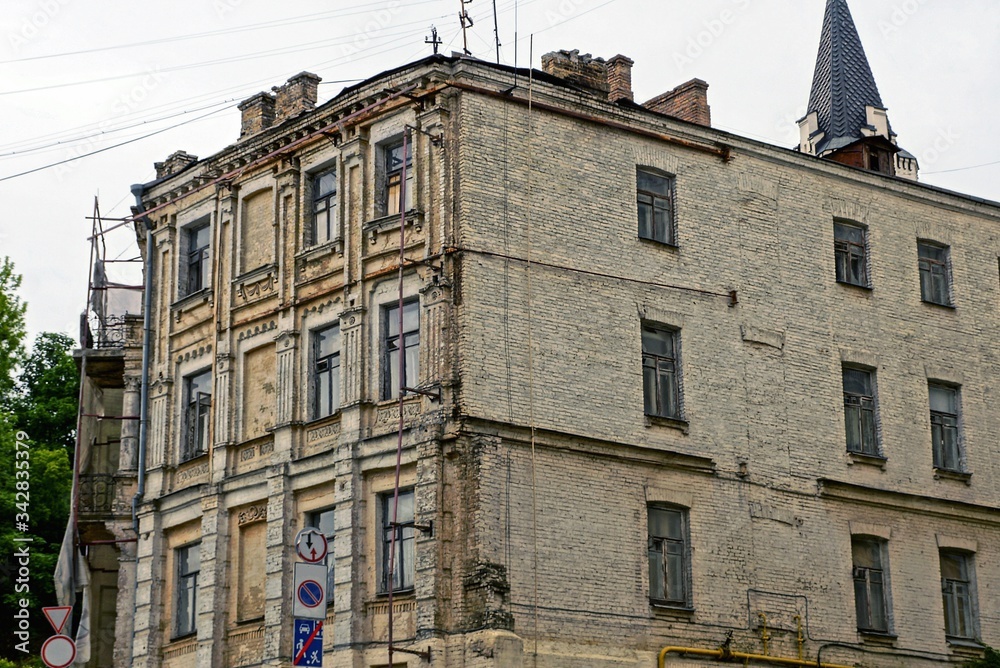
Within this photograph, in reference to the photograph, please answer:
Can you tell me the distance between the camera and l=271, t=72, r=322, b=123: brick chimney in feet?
114

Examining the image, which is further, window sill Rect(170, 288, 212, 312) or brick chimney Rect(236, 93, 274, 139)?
brick chimney Rect(236, 93, 274, 139)

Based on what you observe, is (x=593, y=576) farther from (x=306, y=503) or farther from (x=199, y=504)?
(x=199, y=504)

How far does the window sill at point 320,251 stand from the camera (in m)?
31.5

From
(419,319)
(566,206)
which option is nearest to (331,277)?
(419,319)

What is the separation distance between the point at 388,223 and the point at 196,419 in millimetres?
7400

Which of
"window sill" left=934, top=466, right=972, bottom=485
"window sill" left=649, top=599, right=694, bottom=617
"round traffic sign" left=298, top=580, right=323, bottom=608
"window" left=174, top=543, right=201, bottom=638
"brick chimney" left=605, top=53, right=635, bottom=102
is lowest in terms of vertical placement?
"round traffic sign" left=298, top=580, right=323, bottom=608

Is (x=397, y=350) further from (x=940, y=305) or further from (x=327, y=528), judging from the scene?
(x=940, y=305)

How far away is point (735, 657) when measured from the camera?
30250mm

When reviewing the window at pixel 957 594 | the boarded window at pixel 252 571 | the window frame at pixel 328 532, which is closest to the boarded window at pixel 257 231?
the boarded window at pixel 252 571

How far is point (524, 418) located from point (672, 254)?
5.41 metres

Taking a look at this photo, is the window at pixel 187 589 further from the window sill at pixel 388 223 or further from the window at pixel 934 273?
the window at pixel 934 273

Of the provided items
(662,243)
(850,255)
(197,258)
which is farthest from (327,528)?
(850,255)

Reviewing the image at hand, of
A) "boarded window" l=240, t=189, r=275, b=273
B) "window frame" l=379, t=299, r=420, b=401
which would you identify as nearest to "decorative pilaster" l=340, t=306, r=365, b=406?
"window frame" l=379, t=299, r=420, b=401

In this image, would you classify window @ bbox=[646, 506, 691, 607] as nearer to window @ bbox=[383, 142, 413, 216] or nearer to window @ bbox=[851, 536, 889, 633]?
window @ bbox=[851, 536, 889, 633]
